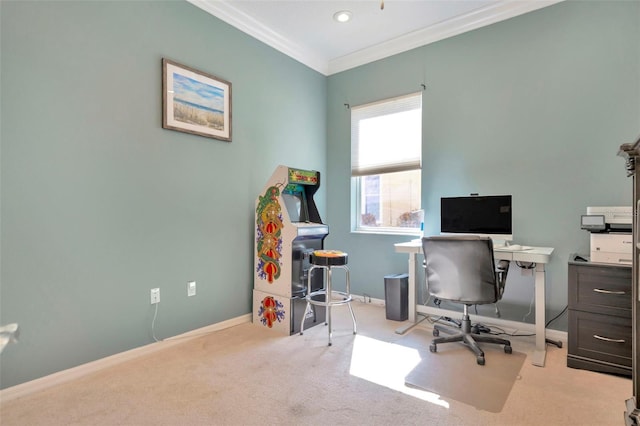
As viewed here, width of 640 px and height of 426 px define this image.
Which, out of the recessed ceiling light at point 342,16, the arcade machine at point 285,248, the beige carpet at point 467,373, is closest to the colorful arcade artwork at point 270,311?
the arcade machine at point 285,248

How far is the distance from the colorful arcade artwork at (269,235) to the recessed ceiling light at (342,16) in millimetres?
1749

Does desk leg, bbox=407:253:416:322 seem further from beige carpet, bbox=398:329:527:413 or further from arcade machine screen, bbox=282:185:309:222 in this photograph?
arcade machine screen, bbox=282:185:309:222

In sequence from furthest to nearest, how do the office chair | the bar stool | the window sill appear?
the window sill < the bar stool < the office chair

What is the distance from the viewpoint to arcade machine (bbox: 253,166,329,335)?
9.57ft

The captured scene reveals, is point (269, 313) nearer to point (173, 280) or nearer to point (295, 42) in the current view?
point (173, 280)

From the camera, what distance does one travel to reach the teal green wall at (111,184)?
6.43 ft

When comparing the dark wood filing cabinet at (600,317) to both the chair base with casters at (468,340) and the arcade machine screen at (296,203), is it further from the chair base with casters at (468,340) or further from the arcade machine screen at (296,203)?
the arcade machine screen at (296,203)

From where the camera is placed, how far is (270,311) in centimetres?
305

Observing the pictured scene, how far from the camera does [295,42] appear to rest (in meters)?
3.67

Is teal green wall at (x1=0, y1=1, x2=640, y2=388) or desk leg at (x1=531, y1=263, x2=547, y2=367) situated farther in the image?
desk leg at (x1=531, y1=263, x2=547, y2=367)

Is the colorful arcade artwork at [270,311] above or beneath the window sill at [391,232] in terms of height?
beneath

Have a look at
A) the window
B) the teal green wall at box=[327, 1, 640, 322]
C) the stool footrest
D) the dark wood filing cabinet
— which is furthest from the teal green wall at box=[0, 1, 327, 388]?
the dark wood filing cabinet

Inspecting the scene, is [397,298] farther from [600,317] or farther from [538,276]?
[600,317]

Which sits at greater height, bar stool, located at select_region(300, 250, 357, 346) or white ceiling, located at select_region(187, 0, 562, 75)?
white ceiling, located at select_region(187, 0, 562, 75)
